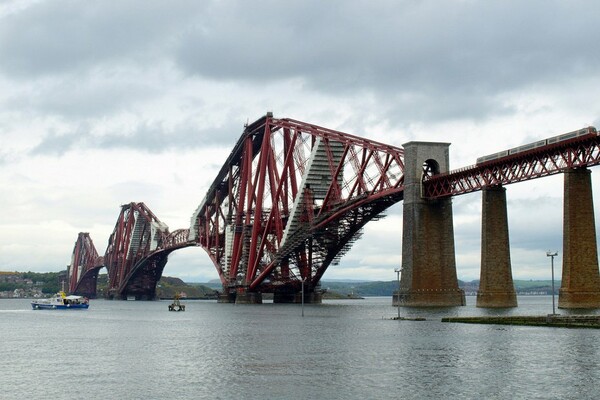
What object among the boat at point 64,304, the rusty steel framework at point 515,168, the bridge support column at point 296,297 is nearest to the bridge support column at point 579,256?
the rusty steel framework at point 515,168

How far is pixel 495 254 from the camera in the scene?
103m

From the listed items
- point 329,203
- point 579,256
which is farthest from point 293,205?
point 579,256

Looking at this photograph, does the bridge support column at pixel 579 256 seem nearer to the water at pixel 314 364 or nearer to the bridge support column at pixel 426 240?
the water at pixel 314 364

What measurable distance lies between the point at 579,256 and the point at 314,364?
44.8 meters

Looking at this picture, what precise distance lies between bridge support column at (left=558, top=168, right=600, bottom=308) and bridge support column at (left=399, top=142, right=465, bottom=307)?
26.4m

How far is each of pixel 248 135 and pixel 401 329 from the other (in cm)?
10124

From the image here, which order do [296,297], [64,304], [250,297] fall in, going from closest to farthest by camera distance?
[250,297] < [296,297] < [64,304]

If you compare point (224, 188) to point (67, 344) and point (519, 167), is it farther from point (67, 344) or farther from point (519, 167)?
point (67, 344)

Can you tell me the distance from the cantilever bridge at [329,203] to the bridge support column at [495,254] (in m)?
2.71

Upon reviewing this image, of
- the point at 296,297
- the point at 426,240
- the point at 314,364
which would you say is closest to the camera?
the point at 314,364

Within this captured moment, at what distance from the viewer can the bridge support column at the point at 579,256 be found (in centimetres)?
8612

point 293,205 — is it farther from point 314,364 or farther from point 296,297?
point 314,364

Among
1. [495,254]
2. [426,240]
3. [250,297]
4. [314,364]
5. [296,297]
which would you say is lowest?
[314,364]

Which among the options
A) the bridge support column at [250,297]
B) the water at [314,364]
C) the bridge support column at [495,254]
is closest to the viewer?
the water at [314,364]
